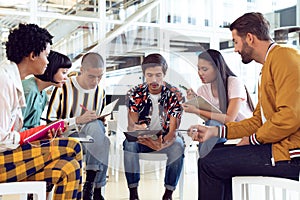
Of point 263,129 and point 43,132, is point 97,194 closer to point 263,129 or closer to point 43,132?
point 43,132

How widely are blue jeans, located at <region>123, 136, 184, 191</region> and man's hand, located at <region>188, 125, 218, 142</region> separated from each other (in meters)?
0.14

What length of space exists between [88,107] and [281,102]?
1.15 m

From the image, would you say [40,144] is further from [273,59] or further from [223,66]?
[223,66]

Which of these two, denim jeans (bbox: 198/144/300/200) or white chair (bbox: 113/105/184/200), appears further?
white chair (bbox: 113/105/184/200)

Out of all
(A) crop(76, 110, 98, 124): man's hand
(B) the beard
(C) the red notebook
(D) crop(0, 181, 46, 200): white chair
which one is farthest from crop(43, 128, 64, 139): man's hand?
(B) the beard

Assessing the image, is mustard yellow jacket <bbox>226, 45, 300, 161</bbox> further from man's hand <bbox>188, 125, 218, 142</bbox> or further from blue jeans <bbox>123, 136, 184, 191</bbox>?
blue jeans <bbox>123, 136, 184, 191</bbox>

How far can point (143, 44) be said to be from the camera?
8.37 feet

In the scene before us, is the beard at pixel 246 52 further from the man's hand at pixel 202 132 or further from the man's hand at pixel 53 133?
the man's hand at pixel 53 133

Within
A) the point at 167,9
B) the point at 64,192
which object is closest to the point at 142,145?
the point at 64,192

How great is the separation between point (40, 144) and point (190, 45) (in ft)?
3.69

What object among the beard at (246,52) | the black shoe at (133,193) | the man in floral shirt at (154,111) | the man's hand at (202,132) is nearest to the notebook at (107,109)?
the man in floral shirt at (154,111)

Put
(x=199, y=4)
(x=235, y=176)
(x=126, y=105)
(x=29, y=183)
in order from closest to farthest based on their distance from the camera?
(x=29, y=183) < (x=235, y=176) < (x=126, y=105) < (x=199, y=4)

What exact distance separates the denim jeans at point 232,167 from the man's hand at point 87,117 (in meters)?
0.76

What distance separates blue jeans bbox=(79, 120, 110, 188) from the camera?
232 centimetres
